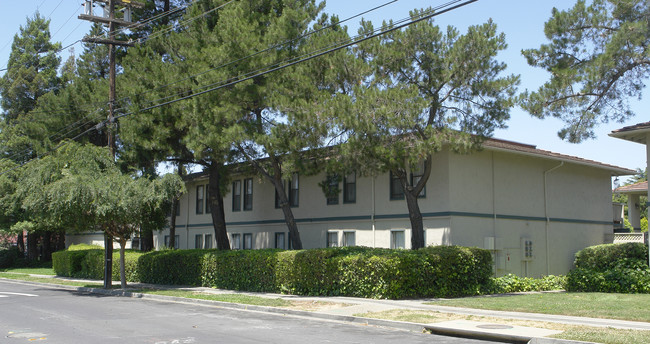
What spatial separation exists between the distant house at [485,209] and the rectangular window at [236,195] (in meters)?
1.91

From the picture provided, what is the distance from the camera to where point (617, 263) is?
805 inches

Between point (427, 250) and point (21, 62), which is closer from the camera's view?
point (427, 250)

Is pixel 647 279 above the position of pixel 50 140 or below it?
below

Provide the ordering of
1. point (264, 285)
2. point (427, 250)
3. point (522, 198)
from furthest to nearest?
1. point (522, 198)
2. point (264, 285)
3. point (427, 250)

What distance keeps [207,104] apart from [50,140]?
18991 millimetres

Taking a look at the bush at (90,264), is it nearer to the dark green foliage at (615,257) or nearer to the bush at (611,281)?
the bush at (611,281)

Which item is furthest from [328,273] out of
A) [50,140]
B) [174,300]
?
[50,140]

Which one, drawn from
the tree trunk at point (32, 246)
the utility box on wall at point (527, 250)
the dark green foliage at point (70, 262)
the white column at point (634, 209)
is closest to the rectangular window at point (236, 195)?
the dark green foliage at point (70, 262)

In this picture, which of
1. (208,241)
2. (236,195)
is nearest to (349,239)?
(236,195)

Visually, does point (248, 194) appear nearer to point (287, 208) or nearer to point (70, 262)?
point (287, 208)

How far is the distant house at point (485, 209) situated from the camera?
2241 centimetres

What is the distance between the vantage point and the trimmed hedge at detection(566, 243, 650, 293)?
19.5m

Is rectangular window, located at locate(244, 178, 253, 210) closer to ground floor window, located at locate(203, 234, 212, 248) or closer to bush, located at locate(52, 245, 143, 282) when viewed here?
ground floor window, located at locate(203, 234, 212, 248)

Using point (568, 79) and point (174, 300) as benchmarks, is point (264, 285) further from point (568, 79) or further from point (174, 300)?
point (568, 79)
